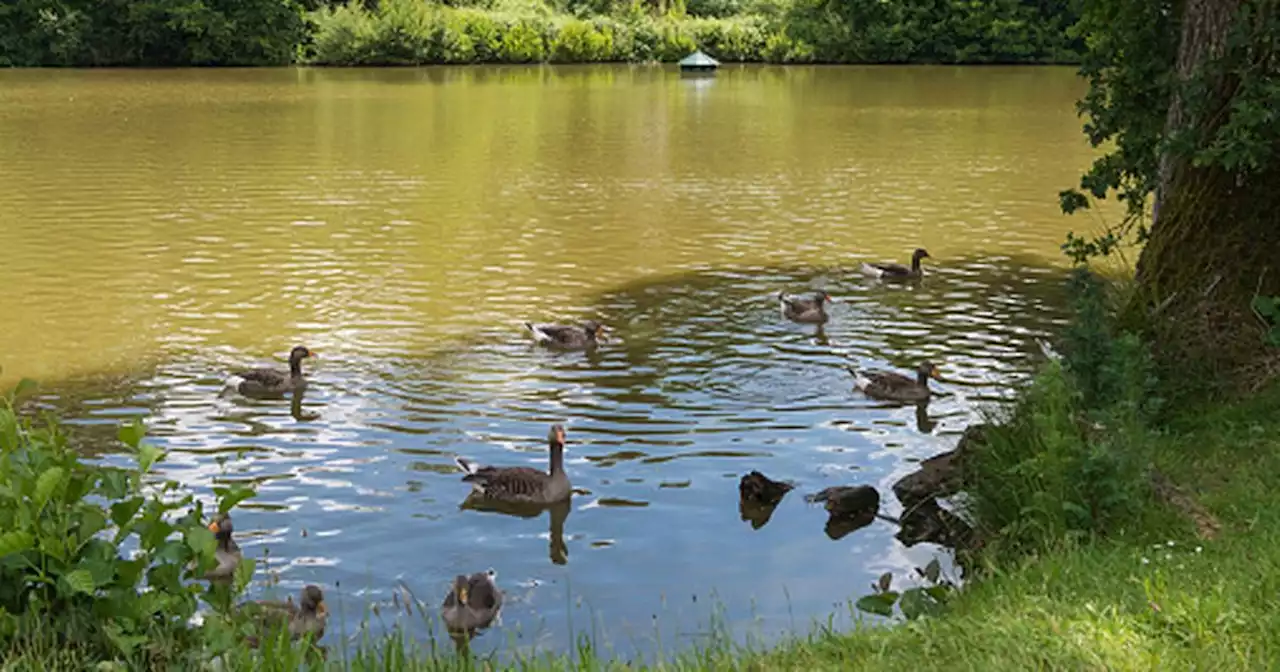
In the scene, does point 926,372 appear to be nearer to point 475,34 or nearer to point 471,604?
point 471,604

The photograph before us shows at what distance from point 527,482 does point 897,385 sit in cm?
352

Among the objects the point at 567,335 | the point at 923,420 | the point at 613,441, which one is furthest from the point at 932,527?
the point at 567,335

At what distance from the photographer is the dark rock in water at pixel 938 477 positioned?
26.6 ft

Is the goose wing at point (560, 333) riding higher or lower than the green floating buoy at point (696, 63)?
lower

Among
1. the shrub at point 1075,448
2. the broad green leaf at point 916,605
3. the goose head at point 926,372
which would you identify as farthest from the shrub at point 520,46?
the broad green leaf at point 916,605

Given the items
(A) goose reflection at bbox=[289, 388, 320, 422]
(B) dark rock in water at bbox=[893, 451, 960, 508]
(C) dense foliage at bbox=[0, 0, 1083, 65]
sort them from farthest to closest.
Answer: (C) dense foliage at bbox=[0, 0, 1083, 65] → (A) goose reflection at bbox=[289, 388, 320, 422] → (B) dark rock in water at bbox=[893, 451, 960, 508]

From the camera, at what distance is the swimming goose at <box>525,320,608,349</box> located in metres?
12.7

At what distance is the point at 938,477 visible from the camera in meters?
8.48

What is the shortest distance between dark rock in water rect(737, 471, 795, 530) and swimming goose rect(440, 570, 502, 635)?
2.10 meters

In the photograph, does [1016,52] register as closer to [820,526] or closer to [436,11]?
[436,11]

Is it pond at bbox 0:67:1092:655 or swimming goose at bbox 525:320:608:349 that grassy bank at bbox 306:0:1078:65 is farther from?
swimming goose at bbox 525:320:608:349

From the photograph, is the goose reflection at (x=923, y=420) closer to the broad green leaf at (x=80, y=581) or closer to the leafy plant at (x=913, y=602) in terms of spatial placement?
the leafy plant at (x=913, y=602)

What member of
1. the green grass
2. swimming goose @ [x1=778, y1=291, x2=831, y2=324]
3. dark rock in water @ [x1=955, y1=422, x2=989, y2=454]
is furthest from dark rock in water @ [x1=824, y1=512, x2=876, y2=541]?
swimming goose @ [x1=778, y1=291, x2=831, y2=324]

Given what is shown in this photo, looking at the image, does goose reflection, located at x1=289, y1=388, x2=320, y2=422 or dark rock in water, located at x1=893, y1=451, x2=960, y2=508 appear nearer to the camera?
dark rock in water, located at x1=893, y1=451, x2=960, y2=508
